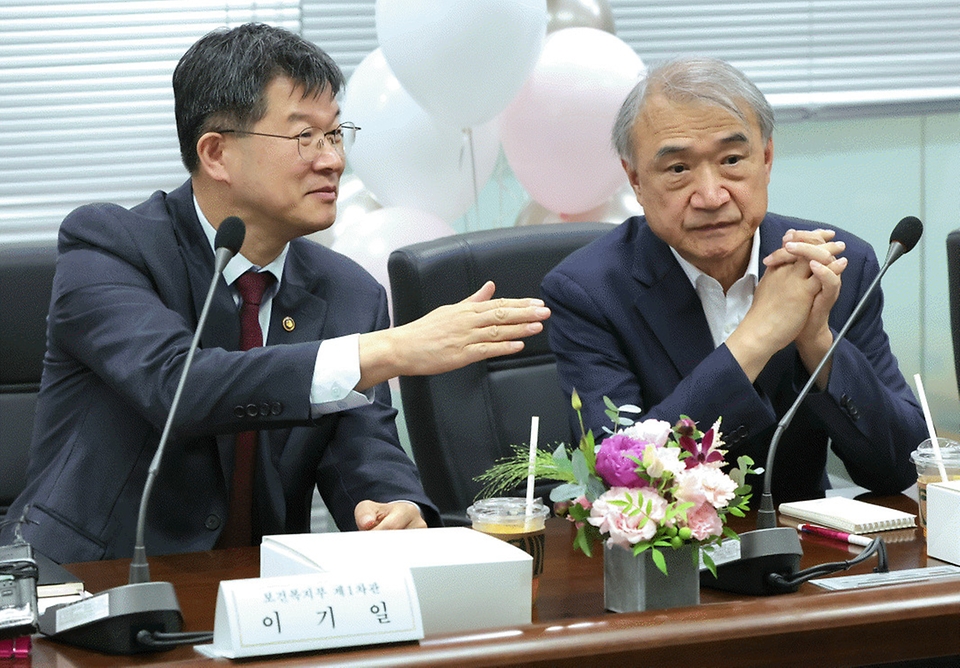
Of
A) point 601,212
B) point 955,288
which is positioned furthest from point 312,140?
point 601,212

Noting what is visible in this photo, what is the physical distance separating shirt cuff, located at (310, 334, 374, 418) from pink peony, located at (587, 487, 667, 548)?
1.84ft

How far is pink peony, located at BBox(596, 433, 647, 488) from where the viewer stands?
118cm

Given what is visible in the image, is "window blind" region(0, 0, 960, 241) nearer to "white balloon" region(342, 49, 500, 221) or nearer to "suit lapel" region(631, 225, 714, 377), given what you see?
"white balloon" region(342, 49, 500, 221)

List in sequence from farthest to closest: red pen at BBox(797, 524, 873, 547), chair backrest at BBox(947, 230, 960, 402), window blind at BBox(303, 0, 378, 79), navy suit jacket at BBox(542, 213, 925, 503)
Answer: window blind at BBox(303, 0, 378, 79) < chair backrest at BBox(947, 230, 960, 402) < navy suit jacket at BBox(542, 213, 925, 503) < red pen at BBox(797, 524, 873, 547)

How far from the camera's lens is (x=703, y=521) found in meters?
1.18

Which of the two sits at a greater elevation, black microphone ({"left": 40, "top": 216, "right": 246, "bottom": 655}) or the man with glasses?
the man with glasses

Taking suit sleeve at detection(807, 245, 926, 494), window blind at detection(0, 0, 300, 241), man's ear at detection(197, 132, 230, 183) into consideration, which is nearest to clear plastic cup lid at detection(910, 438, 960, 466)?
suit sleeve at detection(807, 245, 926, 494)

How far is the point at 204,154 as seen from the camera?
77.7 inches

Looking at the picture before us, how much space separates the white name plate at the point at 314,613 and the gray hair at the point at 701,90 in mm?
1093

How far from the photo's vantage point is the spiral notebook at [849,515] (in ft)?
5.19

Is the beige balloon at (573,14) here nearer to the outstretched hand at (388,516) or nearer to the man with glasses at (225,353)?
the man with glasses at (225,353)

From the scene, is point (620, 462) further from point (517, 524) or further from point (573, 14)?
point (573, 14)

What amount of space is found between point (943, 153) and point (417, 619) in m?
3.32

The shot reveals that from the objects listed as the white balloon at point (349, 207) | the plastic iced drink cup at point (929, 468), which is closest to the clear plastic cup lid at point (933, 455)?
the plastic iced drink cup at point (929, 468)
